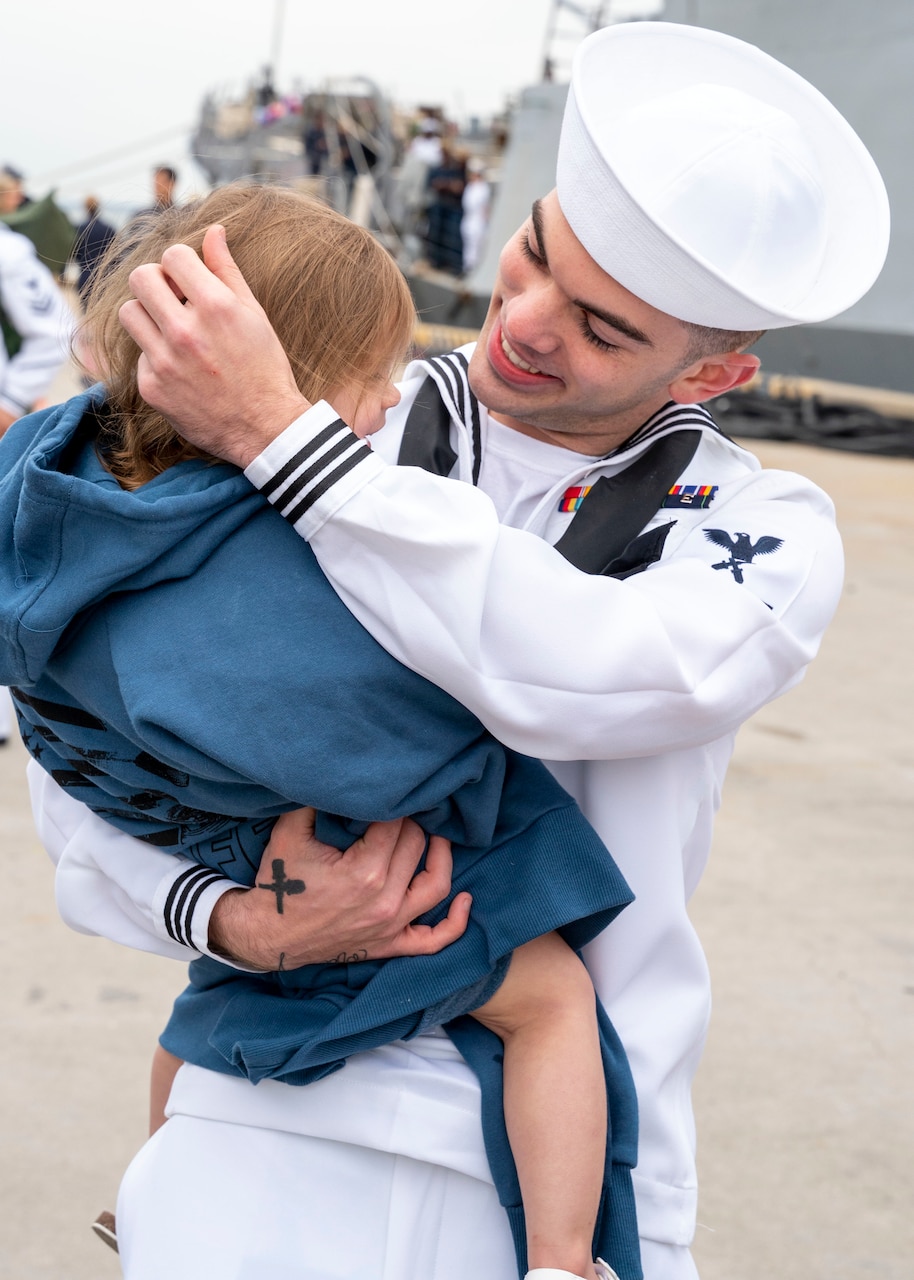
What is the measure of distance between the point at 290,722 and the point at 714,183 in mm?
690

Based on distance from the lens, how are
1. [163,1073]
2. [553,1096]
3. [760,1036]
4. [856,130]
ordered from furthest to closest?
[856,130]
[760,1036]
[163,1073]
[553,1096]

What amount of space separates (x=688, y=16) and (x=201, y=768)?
13.2 m

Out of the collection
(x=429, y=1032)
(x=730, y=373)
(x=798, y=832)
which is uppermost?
(x=730, y=373)

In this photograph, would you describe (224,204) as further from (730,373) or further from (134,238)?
(730,373)

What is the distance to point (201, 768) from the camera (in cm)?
110

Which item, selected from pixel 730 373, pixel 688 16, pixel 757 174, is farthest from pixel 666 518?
pixel 688 16

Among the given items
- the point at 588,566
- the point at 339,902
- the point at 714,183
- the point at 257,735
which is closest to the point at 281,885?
the point at 339,902

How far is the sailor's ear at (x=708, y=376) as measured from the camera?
1.43 metres

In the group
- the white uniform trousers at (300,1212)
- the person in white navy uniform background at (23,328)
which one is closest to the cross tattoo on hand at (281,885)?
the white uniform trousers at (300,1212)

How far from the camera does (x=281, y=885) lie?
123 cm

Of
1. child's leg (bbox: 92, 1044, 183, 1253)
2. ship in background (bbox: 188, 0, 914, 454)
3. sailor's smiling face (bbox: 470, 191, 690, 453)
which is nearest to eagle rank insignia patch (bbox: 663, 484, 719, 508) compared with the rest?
sailor's smiling face (bbox: 470, 191, 690, 453)

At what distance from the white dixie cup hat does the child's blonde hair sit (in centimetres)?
24

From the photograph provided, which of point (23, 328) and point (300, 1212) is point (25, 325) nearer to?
point (23, 328)

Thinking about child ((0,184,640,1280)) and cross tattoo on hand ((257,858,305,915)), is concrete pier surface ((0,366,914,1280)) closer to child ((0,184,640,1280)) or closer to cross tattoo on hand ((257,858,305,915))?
child ((0,184,640,1280))
